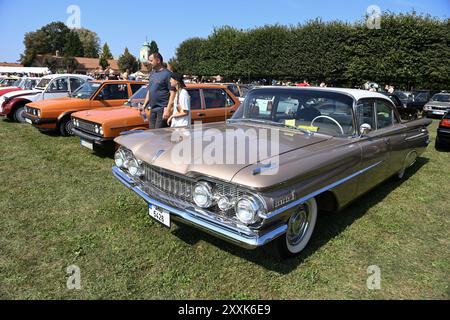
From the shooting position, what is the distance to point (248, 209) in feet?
7.80

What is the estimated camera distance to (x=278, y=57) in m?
25.2

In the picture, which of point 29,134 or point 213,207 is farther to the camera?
point 29,134

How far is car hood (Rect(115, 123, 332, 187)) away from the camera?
261 cm

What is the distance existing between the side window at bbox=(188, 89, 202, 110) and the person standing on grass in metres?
1.36

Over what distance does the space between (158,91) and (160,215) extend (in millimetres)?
3130

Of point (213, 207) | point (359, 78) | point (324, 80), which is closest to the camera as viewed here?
point (213, 207)

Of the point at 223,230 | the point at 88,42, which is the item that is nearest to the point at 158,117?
the point at 223,230

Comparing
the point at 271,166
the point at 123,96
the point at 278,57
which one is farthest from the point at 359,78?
the point at 271,166

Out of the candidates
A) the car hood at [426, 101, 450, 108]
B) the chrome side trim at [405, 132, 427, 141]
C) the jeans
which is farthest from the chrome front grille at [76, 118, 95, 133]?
the car hood at [426, 101, 450, 108]

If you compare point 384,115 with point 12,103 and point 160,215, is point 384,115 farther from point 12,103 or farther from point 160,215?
point 12,103

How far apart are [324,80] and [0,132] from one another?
20.7m

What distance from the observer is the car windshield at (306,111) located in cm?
364
